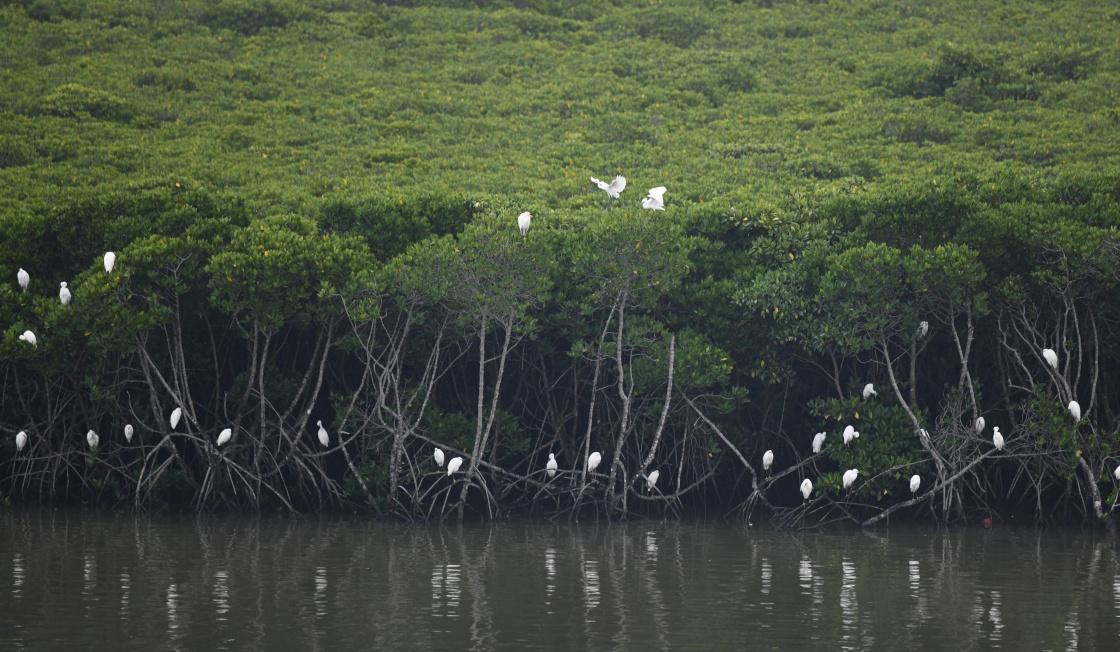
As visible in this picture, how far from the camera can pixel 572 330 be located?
20.8m

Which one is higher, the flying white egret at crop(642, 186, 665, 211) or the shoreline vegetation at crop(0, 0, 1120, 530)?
the flying white egret at crop(642, 186, 665, 211)

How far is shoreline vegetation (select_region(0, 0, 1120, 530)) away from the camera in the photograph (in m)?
19.2

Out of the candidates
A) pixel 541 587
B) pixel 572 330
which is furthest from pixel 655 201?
pixel 541 587

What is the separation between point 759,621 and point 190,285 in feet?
36.1

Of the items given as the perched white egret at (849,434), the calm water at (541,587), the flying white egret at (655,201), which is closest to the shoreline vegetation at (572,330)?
the perched white egret at (849,434)

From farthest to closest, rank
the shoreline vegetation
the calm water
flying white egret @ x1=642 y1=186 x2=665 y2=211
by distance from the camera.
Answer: flying white egret @ x1=642 y1=186 x2=665 y2=211 < the shoreline vegetation < the calm water

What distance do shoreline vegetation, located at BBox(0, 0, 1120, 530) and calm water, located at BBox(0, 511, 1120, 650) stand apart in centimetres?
113

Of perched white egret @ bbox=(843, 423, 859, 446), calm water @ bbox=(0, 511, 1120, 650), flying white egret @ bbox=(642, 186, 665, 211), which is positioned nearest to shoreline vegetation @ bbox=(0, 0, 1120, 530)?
perched white egret @ bbox=(843, 423, 859, 446)

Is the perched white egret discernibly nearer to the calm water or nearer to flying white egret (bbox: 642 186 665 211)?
the calm water

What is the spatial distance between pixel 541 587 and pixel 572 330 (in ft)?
23.9

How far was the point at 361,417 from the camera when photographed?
804 inches

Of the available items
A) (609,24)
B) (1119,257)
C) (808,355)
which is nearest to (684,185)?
(808,355)

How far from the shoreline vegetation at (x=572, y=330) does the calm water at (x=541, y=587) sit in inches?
44.5

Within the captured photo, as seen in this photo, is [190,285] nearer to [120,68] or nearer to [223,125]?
[223,125]
